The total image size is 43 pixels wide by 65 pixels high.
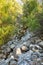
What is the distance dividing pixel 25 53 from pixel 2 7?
11016 mm

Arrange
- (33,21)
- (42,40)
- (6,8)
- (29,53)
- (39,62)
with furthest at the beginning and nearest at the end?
(6,8) → (33,21) → (42,40) → (29,53) → (39,62)

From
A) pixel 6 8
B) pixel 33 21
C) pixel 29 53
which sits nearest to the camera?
pixel 29 53

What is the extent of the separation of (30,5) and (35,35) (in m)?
6.31

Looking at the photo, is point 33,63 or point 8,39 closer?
point 33,63

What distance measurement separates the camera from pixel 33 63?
370 inches

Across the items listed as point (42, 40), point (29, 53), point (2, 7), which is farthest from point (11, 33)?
point (29, 53)

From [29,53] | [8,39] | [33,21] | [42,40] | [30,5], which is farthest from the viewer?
[30,5]

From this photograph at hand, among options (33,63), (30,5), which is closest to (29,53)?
(33,63)

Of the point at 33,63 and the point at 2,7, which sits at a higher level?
the point at 2,7

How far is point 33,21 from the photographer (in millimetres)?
13008

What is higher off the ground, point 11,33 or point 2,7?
point 2,7

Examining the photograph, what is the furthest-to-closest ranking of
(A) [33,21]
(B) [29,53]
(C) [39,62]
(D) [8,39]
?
(D) [8,39]
(A) [33,21]
(B) [29,53]
(C) [39,62]

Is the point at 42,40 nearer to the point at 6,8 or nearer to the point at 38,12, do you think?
the point at 38,12

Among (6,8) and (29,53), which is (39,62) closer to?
(29,53)
